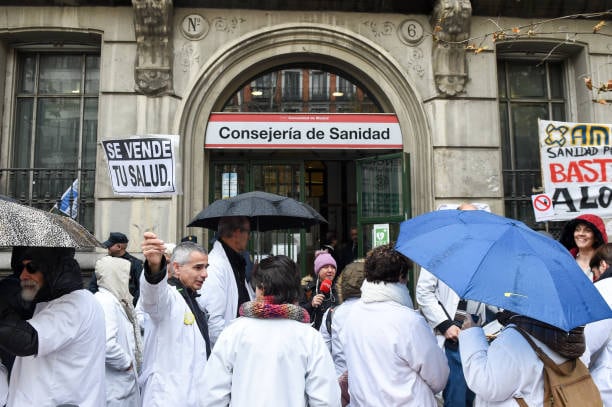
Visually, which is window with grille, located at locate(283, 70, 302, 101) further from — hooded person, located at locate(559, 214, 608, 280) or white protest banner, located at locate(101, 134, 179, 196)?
hooded person, located at locate(559, 214, 608, 280)

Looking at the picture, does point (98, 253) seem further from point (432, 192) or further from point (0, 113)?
point (432, 192)

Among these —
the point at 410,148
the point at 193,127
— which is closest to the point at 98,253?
the point at 193,127

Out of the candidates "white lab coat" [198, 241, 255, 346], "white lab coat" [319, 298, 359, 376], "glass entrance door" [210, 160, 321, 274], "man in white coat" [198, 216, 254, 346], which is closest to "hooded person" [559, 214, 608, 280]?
"white lab coat" [319, 298, 359, 376]

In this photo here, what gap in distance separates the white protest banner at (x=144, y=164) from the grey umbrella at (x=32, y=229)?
3.25 metres

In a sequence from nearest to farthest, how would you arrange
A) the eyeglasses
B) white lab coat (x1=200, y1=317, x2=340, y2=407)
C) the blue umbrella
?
the blue umbrella, white lab coat (x1=200, y1=317, x2=340, y2=407), the eyeglasses

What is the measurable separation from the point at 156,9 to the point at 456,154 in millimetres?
5717

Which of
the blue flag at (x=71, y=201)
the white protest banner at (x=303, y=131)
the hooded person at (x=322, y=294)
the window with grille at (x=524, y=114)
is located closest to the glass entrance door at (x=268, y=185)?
the white protest banner at (x=303, y=131)

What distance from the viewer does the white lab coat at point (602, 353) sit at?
9.94 feet

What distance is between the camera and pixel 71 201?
855 cm

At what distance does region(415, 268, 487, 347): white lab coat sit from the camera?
4.33m

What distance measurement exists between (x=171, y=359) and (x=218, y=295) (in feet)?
2.49

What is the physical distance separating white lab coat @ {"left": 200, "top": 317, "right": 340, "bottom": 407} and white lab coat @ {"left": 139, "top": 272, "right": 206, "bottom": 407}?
28.1 inches

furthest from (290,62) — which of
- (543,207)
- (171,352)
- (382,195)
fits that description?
(171,352)

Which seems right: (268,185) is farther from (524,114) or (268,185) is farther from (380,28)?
(524,114)
